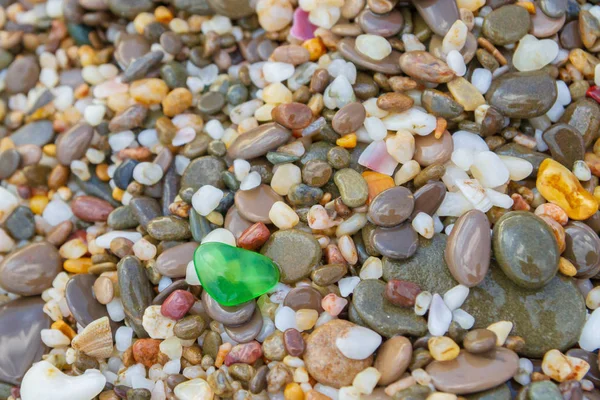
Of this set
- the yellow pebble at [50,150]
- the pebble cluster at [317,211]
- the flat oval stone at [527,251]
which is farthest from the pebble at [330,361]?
the yellow pebble at [50,150]

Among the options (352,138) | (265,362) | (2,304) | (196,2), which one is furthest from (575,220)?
(2,304)

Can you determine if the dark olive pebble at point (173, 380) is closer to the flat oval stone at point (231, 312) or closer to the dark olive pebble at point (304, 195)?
the flat oval stone at point (231, 312)

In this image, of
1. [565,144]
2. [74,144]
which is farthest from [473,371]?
[74,144]

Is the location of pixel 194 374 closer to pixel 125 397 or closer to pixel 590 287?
pixel 125 397

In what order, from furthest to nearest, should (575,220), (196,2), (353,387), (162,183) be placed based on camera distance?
1. (196,2)
2. (162,183)
3. (575,220)
4. (353,387)

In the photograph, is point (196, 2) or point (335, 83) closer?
point (335, 83)

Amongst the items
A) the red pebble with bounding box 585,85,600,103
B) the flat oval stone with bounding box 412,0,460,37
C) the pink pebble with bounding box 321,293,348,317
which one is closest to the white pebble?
the pink pebble with bounding box 321,293,348,317
